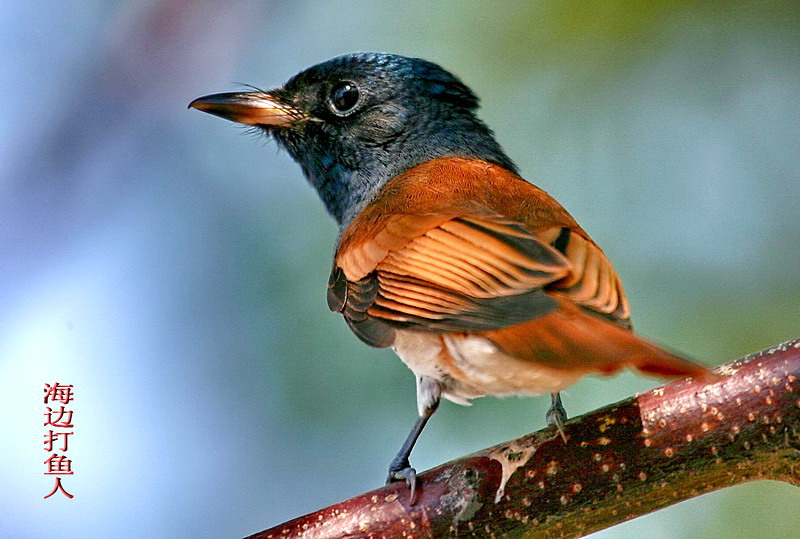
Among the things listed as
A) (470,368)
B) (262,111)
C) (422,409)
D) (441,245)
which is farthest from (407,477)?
(262,111)

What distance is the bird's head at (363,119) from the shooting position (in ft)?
11.1

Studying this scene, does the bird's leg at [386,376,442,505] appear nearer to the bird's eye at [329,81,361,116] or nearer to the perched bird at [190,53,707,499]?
the perched bird at [190,53,707,499]

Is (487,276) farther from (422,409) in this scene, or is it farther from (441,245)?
(422,409)

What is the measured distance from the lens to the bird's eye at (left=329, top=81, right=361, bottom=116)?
3447mm

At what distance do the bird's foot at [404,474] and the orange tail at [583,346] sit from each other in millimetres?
371

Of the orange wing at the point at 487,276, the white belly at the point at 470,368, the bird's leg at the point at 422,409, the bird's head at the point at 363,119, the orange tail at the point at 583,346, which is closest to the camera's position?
the orange tail at the point at 583,346

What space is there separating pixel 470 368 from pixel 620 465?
45cm

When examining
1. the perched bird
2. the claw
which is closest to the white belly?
the perched bird

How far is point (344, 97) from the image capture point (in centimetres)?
345

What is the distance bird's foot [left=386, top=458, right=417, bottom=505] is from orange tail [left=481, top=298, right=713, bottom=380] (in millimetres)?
371

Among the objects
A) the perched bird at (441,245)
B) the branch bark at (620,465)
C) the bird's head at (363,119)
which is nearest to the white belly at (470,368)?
the perched bird at (441,245)

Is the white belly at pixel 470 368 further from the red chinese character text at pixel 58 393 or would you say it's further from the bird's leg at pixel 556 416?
the red chinese character text at pixel 58 393

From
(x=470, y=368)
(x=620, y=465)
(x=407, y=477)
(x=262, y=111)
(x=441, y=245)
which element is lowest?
(x=620, y=465)

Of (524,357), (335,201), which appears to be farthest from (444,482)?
(335,201)
